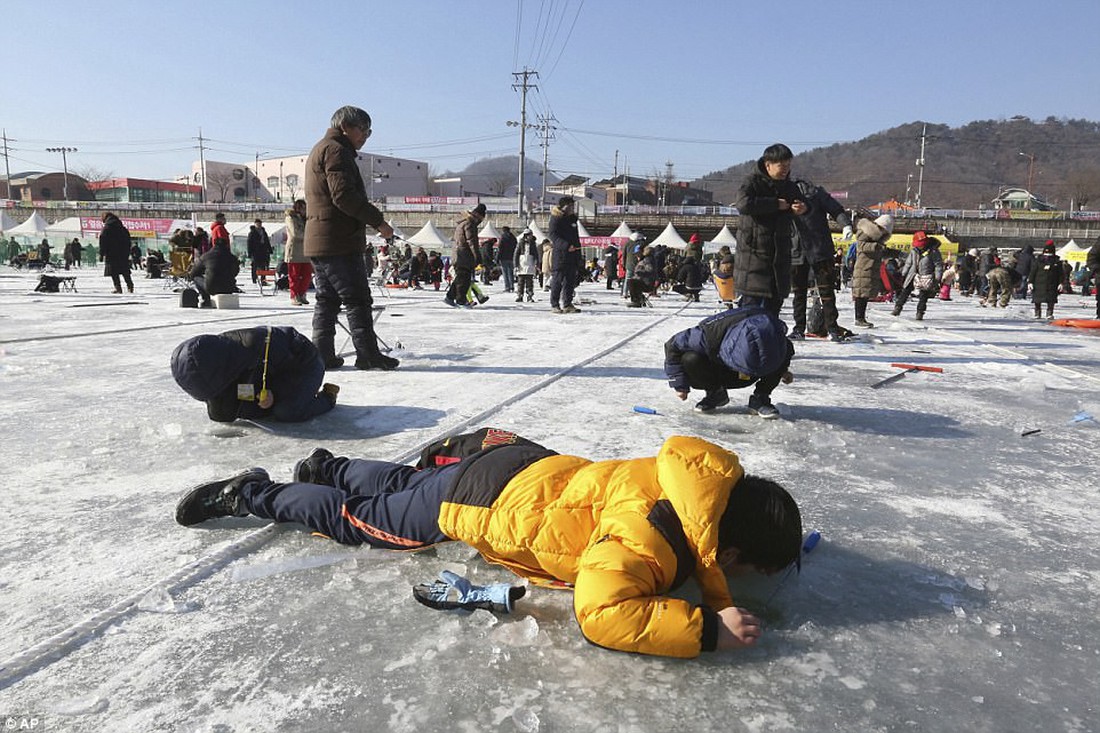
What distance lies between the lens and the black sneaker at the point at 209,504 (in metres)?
1.99

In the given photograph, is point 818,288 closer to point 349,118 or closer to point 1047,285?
point 349,118

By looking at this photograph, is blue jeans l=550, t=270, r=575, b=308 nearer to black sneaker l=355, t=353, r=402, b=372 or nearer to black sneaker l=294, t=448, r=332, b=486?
black sneaker l=355, t=353, r=402, b=372

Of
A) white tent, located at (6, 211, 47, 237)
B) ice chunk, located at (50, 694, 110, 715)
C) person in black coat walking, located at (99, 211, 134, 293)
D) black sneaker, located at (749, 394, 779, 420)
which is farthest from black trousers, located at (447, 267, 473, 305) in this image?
white tent, located at (6, 211, 47, 237)

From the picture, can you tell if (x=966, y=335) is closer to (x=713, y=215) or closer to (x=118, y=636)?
(x=118, y=636)

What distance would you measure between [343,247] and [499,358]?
1.45m

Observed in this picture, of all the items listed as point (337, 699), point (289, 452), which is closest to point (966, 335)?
point (289, 452)

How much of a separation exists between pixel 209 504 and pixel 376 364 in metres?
2.69

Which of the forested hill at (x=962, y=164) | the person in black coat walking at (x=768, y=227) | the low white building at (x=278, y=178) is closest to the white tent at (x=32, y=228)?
the person in black coat walking at (x=768, y=227)

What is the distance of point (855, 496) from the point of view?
7.79 ft

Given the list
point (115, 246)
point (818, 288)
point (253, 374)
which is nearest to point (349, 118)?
point (253, 374)

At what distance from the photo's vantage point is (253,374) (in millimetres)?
2984

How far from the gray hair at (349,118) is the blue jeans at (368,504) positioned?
300cm

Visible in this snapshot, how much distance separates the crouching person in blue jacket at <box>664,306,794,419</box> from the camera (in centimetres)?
305

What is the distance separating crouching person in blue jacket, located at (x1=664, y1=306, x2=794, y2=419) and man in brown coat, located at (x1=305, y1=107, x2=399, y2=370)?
85.5 inches
